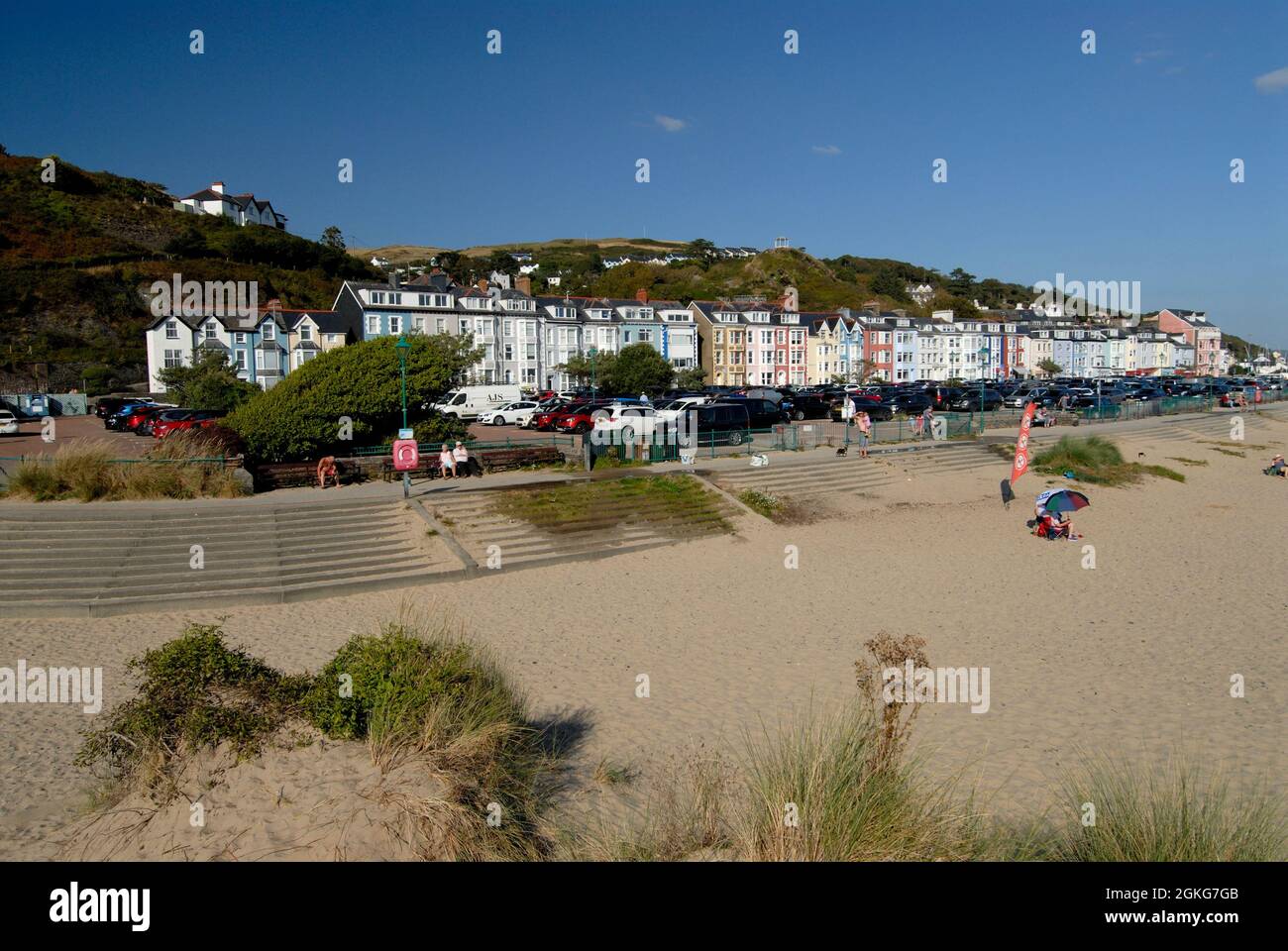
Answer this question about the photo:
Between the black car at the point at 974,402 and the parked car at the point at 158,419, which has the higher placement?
the black car at the point at 974,402

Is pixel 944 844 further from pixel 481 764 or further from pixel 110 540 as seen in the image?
pixel 110 540

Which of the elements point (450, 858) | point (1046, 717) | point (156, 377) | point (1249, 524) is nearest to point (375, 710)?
point (450, 858)

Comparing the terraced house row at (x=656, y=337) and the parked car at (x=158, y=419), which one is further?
the terraced house row at (x=656, y=337)

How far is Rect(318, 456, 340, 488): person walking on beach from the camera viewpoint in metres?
24.0

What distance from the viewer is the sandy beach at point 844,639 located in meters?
9.94

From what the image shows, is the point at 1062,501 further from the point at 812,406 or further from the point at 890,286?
the point at 890,286

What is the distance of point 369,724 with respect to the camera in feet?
24.1

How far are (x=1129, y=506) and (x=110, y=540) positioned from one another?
28.9 metres

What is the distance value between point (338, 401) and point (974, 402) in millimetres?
40281

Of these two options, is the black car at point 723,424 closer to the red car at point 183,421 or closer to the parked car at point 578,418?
the parked car at point 578,418

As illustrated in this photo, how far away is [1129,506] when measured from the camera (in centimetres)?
2811

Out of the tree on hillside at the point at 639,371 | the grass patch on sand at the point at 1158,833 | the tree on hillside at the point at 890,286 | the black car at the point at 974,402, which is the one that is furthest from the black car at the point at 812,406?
the tree on hillside at the point at 890,286

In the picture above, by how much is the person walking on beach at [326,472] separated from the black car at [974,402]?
3717 cm

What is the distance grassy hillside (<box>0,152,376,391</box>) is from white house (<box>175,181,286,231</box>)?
4.01m
